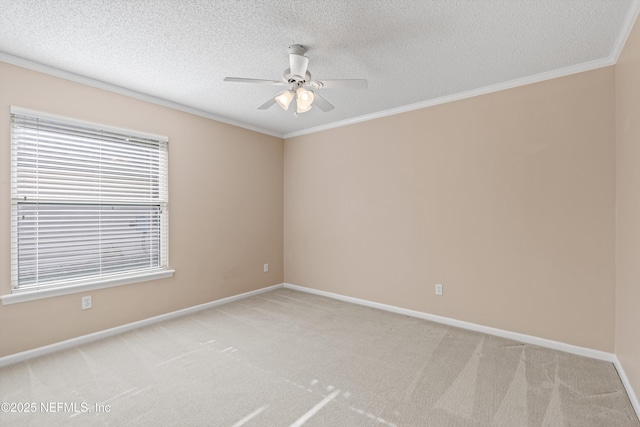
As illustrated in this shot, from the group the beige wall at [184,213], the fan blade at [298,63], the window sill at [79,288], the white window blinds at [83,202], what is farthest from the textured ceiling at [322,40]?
the window sill at [79,288]

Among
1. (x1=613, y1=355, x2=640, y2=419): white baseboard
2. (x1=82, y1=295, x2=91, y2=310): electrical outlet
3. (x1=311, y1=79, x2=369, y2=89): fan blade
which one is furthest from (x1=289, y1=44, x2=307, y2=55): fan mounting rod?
(x1=613, y1=355, x2=640, y2=419): white baseboard

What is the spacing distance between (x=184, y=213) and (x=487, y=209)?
11.1 ft

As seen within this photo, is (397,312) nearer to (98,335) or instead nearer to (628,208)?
(628,208)

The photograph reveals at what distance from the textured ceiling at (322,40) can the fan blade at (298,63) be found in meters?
0.13

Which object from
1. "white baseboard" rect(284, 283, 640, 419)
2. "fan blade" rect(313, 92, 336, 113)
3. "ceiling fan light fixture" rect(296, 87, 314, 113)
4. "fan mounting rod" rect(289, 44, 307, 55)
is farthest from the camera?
"fan blade" rect(313, 92, 336, 113)

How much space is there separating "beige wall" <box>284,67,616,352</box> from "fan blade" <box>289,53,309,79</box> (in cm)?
178

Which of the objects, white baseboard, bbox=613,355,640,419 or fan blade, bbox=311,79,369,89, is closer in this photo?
white baseboard, bbox=613,355,640,419

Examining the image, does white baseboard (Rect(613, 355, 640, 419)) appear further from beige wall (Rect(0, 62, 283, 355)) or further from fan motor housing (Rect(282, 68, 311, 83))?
beige wall (Rect(0, 62, 283, 355))

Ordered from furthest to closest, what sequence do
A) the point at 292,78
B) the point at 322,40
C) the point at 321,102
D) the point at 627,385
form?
the point at 321,102 → the point at 292,78 → the point at 322,40 → the point at 627,385

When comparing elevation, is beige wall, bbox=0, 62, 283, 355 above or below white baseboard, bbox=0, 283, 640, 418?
above

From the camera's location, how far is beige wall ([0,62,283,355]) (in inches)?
98.4

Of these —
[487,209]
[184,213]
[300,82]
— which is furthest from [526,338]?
[184,213]

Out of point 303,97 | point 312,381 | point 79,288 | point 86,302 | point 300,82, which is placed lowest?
point 312,381

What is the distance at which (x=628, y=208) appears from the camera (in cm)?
213
